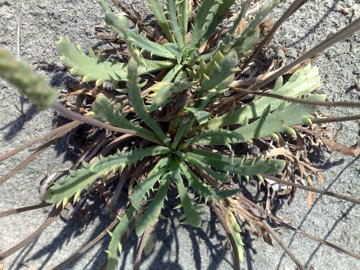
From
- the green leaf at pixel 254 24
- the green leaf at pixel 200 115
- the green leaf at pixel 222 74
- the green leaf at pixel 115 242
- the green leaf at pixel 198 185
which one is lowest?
the green leaf at pixel 115 242

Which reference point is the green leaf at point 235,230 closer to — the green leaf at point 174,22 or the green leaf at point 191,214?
the green leaf at point 191,214

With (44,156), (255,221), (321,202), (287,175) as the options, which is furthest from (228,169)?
(44,156)

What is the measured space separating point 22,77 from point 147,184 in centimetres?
85

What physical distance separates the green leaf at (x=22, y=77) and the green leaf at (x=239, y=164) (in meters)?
0.77

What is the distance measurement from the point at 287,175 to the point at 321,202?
22 cm

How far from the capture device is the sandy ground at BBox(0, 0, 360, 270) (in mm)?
1764

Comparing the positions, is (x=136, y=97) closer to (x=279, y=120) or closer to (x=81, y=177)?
(x=81, y=177)

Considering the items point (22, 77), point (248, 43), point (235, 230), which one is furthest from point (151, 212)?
point (22, 77)

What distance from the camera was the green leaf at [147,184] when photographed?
1415mm

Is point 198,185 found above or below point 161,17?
below

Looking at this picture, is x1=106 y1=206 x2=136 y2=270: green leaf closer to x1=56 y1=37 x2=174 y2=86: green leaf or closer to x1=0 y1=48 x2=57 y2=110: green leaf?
x1=56 y1=37 x2=174 y2=86: green leaf

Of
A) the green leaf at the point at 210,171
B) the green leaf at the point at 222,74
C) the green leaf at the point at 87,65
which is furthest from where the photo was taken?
the green leaf at the point at 210,171

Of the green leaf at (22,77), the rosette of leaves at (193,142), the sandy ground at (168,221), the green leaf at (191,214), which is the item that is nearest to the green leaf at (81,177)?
the rosette of leaves at (193,142)

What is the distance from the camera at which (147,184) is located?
4.78 ft
